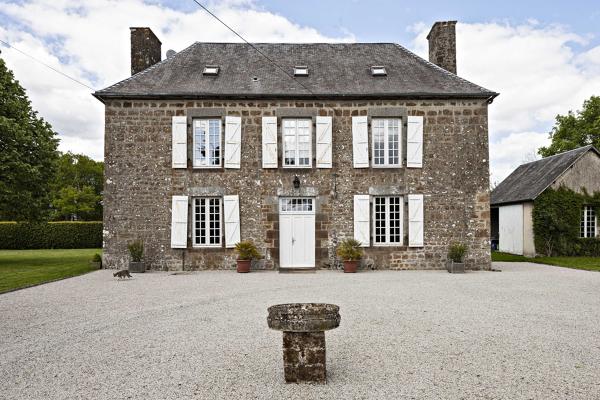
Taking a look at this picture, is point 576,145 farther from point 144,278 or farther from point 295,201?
point 144,278

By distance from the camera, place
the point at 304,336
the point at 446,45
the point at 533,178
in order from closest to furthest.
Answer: the point at 304,336
the point at 446,45
the point at 533,178

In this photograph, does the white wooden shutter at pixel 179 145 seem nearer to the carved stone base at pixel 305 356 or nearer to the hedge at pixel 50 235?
the carved stone base at pixel 305 356

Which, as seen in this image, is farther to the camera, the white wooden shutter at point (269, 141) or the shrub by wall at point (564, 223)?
the shrub by wall at point (564, 223)

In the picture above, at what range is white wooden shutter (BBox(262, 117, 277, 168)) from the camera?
1413cm

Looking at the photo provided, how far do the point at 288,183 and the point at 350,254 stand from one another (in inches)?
114

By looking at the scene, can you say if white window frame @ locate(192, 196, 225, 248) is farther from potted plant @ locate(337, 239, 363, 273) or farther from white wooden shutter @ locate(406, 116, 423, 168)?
white wooden shutter @ locate(406, 116, 423, 168)

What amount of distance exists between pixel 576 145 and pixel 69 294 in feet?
100

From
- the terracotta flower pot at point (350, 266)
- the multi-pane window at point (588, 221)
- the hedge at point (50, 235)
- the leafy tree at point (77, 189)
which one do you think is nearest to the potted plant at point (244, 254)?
the terracotta flower pot at point (350, 266)

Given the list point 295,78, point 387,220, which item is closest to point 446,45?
point 295,78

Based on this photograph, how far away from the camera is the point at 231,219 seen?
1396 cm

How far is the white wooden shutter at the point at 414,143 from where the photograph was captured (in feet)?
46.6

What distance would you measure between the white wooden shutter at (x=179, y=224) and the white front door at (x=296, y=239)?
2934 mm

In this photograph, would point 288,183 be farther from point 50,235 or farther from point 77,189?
point 77,189

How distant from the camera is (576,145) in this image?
2938cm
